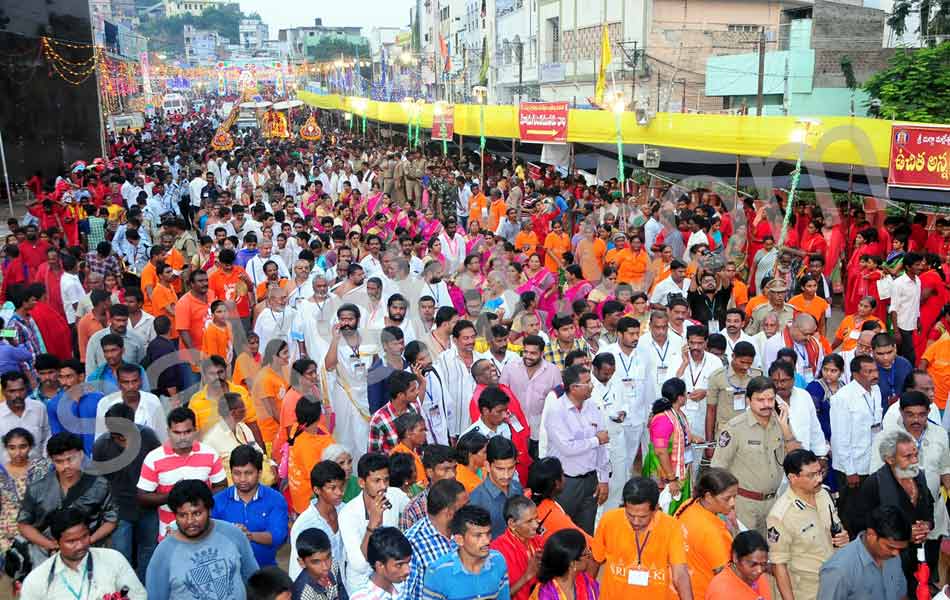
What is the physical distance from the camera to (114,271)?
373 inches

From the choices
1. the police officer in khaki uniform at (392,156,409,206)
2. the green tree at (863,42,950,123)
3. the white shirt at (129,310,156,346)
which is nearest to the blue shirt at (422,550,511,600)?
the white shirt at (129,310,156,346)

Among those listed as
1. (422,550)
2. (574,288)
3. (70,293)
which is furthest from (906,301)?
(70,293)

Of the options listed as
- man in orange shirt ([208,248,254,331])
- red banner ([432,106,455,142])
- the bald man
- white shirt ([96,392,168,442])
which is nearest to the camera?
white shirt ([96,392,168,442])

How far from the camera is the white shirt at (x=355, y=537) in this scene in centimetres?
407

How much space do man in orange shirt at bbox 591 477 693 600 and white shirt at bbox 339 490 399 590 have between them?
1122 mm

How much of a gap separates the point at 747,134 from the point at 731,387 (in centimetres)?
642

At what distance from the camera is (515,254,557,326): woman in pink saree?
347 inches

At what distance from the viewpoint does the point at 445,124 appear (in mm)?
20875

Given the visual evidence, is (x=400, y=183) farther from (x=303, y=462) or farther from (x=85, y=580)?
(x=85, y=580)

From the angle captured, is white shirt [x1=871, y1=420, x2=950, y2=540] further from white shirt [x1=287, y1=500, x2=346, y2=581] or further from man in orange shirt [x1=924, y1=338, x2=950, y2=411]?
white shirt [x1=287, y1=500, x2=346, y2=581]

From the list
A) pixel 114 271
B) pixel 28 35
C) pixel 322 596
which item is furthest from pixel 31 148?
pixel 322 596

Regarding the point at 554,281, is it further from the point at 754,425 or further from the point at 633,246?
the point at 754,425

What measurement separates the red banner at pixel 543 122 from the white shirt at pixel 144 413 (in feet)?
38.5

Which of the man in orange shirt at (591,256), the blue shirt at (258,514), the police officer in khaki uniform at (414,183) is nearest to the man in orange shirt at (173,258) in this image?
the man in orange shirt at (591,256)
